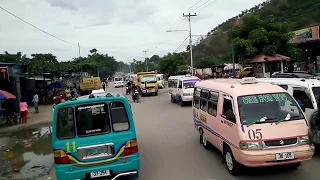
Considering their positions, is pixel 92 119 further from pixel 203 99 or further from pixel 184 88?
pixel 184 88

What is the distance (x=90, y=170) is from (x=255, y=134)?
3.16 meters

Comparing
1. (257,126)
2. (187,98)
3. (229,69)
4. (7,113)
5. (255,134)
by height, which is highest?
(229,69)

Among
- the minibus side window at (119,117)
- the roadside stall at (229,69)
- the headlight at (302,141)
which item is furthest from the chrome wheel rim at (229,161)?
the roadside stall at (229,69)

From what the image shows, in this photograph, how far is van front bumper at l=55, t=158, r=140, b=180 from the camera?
5.50m

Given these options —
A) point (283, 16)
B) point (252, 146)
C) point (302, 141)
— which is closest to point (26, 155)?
point (252, 146)

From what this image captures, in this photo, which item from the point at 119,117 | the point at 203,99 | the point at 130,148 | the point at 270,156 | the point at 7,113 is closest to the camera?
the point at 270,156

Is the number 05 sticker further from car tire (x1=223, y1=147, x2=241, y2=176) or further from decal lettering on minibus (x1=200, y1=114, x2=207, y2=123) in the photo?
decal lettering on minibus (x1=200, y1=114, x2=207, y2=123)

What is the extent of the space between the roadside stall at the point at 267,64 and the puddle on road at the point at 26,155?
18096mm

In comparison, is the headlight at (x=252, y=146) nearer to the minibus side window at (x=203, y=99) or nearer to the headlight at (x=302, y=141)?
the headlight at (x=302, y=141)

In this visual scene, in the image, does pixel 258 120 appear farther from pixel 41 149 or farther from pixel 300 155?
pixel 41 149

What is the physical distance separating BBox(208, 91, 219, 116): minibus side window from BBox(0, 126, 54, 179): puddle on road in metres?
4.47

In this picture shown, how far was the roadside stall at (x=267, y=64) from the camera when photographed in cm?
2445

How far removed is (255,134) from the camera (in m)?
5.63

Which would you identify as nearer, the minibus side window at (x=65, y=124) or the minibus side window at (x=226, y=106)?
the minibus side window at (x=65, y=124)
